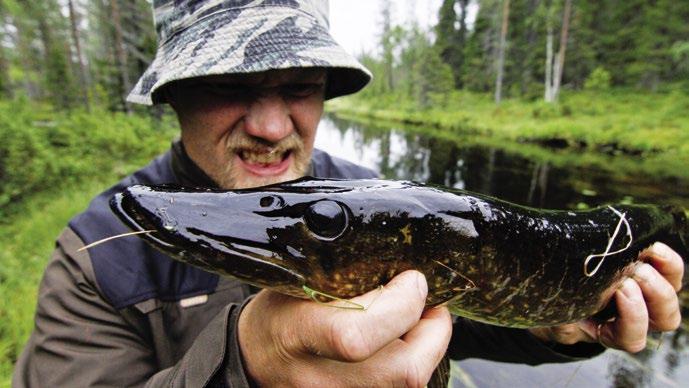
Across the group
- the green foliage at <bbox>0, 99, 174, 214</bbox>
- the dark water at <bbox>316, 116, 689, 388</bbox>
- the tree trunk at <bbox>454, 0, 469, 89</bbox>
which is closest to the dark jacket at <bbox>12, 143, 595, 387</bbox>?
the dark water at <bbox>316, 116, 689, 388</bbox>

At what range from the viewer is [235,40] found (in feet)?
5.43

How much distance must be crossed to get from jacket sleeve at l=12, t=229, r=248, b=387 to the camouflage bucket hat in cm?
88

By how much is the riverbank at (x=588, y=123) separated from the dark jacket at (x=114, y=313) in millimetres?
13990

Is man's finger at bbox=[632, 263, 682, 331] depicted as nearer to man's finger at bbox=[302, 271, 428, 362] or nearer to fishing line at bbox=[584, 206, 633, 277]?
fishing line at bbox=[584, 206, 633, 277]

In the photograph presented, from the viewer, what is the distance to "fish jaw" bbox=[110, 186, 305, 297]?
88cm

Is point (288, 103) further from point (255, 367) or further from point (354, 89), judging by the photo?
point (255, 367)

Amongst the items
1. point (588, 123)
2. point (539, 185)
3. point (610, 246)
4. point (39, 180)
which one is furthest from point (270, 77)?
point (588, 123)

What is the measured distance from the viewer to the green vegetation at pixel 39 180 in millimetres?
3861

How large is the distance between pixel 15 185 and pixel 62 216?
73.7 inches

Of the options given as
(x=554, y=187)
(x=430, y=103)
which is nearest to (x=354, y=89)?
(x=554, y=187)

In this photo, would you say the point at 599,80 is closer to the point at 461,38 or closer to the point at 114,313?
the point at 461,38

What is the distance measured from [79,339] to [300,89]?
4.82ft

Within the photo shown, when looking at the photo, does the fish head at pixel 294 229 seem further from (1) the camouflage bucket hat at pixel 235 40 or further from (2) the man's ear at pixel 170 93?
(2) the man's ear at pixel 170 93

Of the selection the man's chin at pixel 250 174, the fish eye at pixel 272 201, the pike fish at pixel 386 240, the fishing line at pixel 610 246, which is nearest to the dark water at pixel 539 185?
the fishing line at pixel 610 246
